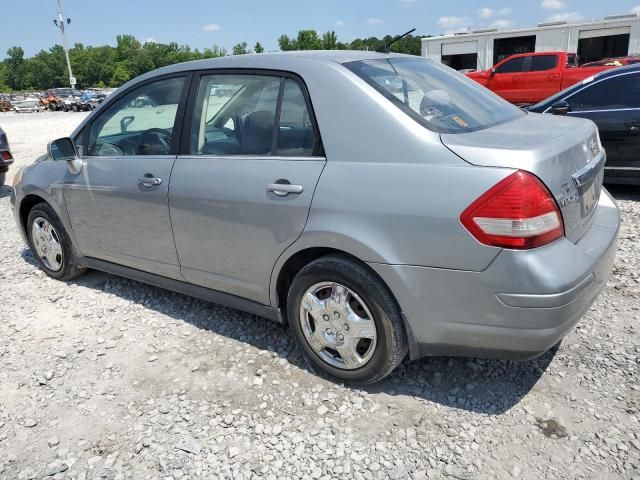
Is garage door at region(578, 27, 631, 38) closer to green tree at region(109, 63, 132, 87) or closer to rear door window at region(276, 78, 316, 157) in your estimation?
rear door window at region(276, 78, 316, 157)

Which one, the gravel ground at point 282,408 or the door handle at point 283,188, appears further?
the door handle at point 283,188

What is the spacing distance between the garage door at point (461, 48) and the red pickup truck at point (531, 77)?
2514 cm

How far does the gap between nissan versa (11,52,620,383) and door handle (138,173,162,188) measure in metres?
0.03

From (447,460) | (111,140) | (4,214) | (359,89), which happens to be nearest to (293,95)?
(359,89)

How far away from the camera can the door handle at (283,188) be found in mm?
2664

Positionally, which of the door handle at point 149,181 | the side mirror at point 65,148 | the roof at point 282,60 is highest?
the roof at point 282,60

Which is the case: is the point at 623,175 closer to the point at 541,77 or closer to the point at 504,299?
the point at 504,299

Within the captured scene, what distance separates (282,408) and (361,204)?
1167 mm

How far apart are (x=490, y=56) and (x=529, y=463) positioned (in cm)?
4077

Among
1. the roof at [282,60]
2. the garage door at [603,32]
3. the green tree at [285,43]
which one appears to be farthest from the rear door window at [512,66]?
the green tree at [285,43]

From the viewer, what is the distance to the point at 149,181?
3.36m

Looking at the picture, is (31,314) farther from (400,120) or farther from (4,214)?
(4,214)

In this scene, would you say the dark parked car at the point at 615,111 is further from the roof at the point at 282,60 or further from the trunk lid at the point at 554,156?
the roof at the point at 282,60

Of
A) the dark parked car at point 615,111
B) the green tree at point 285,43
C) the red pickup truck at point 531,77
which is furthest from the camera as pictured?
the green tree at point 285,43
